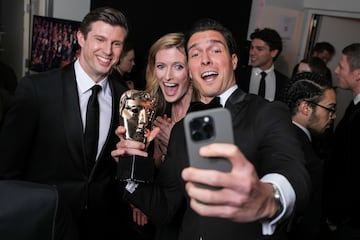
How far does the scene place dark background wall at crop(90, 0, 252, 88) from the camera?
4.02 m

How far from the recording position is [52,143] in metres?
1.62

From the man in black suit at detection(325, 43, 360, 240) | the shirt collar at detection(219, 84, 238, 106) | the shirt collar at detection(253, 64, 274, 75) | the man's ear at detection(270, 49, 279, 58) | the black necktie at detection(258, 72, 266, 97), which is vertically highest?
the man's ear at detection(270, 49, 279, 58)

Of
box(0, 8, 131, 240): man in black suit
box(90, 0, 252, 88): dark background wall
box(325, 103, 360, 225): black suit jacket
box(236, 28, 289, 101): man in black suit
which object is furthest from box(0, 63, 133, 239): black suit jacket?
box(236, 28, 289, 101): man in black suit

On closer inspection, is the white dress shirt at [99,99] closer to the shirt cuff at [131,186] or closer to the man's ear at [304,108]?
the shirt cuff at [131,186]

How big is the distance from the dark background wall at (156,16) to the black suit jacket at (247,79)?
12cm

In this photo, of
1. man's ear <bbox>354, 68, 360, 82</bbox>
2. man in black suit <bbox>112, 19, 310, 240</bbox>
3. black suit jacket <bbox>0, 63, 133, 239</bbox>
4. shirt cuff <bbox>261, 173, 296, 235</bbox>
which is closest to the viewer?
man in black suit <bbox>112, 19, 310, 240</bbox>

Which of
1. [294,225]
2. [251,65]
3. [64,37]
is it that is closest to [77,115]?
[294,225]

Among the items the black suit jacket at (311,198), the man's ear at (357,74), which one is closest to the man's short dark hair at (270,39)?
the man's ear at (357,74)

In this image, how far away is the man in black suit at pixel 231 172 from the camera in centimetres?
62

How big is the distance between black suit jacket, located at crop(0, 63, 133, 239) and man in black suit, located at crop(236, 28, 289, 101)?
93.0 inches

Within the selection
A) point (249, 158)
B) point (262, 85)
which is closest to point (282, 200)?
point (249, 158)

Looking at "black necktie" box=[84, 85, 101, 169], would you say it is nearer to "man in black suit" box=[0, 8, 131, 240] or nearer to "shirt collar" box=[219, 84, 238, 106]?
"man in black suit" box=[0, 8, 131, 240]

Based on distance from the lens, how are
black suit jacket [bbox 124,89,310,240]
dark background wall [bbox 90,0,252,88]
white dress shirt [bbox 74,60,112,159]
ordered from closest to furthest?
1. black suit jacket [bbox 124,89,310,240]
2. white dress shirt [bbox 74,60,112,159]
3. dark background wall [bbox 90,0,252,88]

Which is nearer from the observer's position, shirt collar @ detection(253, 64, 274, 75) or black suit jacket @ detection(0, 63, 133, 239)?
black suit jacket @ detection(0, 63, 133, 239)
